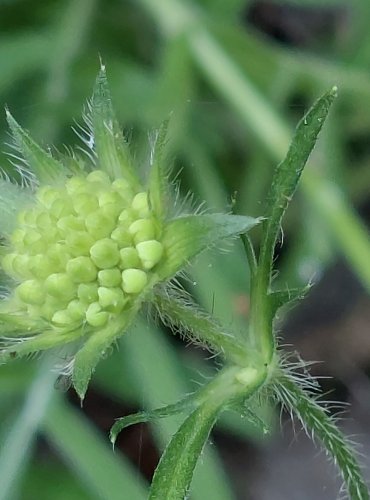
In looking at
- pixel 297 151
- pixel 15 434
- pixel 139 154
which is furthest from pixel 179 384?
pixel 297 151

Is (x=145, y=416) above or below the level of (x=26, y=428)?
above

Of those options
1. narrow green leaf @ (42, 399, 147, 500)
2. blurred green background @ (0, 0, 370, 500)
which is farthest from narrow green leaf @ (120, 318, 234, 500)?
narrow green leaf @ (42, 399, 147, 500)

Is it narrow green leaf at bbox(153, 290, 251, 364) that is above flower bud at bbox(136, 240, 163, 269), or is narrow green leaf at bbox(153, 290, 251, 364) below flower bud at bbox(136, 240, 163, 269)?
below

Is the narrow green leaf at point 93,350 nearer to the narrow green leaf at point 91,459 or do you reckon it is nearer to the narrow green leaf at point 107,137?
the narrow green leaf at point 107,137

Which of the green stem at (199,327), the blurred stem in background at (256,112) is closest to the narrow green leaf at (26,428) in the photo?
the blurred stem in background at (256,112)

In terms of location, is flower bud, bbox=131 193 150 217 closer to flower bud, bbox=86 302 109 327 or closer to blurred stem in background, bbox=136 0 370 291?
flower bud, bbox=86 302 109 327

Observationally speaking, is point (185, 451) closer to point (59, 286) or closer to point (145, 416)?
point (145, 416)

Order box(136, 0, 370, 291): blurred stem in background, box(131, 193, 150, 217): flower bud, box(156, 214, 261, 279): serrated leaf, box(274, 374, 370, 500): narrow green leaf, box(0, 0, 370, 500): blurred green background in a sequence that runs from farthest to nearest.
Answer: box(0, 0, 370, 500): blurred green background
box(136, 0, 370, 291): blurred stem in background
box(274, 374, 370, 500): narrow green leaf
box(131, 193, 150, 217): flower bud
box(156, 214, 261, 279): serrated leaf

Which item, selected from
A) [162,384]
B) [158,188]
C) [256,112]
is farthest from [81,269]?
[256,112]
